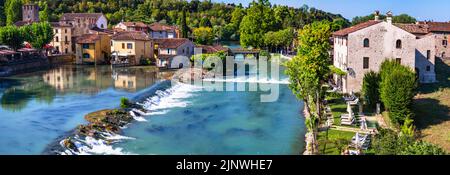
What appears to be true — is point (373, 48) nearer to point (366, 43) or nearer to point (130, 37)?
point (366, 43)

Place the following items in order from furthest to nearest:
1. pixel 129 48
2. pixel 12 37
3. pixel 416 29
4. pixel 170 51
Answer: pixel 129 48
pixel 170 51
pixel 12 37
pixel 416 29

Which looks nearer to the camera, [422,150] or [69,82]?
[422,150]

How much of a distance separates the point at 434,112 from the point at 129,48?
3673 centimetres

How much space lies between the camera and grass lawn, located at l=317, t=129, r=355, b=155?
16659 millimetres

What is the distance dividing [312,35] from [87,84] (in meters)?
20.0

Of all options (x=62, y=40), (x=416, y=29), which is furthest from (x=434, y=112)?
(x=62, y=40)

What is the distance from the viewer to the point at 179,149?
58.8ft

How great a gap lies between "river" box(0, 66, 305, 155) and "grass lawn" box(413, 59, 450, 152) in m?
5.04

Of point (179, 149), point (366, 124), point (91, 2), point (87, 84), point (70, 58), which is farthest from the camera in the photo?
point (91, 2)

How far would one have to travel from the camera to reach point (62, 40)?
5762 cm

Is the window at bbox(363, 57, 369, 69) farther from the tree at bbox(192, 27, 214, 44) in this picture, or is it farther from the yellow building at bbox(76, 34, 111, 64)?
the tree at bbox(192, 27, 214, 44)

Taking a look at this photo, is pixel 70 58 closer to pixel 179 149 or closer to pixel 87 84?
pixel 87 84

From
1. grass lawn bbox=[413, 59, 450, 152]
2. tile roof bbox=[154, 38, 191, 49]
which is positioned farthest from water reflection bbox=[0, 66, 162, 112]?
grass lawn bbox=[413, 59, 450, 152]
